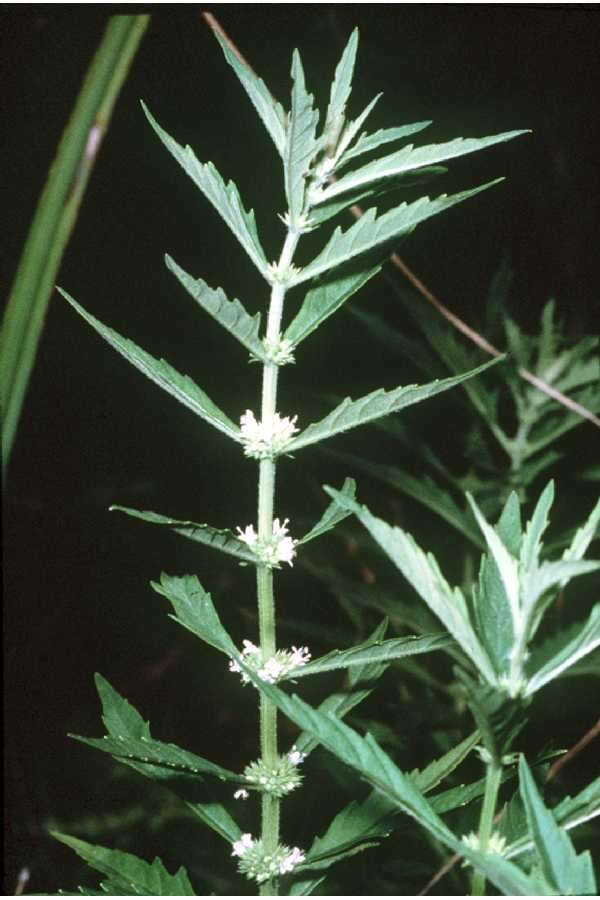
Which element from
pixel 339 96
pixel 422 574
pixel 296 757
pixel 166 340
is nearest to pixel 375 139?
pixel 339 96

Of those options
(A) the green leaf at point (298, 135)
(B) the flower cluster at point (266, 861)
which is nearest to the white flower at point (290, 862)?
(B) the flower cluster at point (266, 861)

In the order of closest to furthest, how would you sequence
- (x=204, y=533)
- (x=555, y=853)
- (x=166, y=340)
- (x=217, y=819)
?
(x=555, y=853) → (x=204, y=533) → (x=217, y=819) → (x=166, y=340)

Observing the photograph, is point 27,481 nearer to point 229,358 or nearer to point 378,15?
point 229,358

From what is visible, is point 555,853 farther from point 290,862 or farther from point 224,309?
point 224,309

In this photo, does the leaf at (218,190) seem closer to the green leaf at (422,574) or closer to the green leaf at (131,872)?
the green leaf at (422,574)

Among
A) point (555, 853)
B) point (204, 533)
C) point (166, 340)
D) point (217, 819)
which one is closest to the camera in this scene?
point (555, 853)

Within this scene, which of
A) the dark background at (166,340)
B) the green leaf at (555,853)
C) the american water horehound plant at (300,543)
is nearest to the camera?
the green leaf at (555,853)
